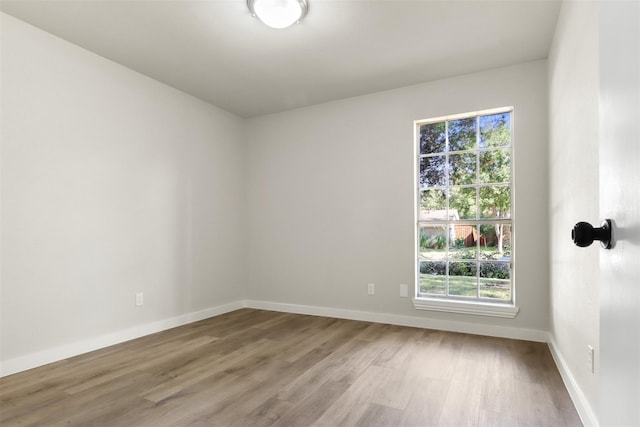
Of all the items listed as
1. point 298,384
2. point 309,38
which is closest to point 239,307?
point 298,384

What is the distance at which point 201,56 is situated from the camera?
3.25 metres

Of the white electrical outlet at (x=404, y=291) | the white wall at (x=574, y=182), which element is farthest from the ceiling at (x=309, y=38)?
the white electrical outlet at (x=404, y=291)

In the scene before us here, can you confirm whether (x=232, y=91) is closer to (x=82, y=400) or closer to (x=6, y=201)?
(x=6, y=201)

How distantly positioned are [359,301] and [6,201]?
333cm

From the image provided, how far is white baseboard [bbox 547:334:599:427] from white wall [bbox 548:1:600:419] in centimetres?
3

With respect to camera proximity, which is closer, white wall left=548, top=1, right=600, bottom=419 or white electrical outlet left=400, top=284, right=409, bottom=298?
white wall left=548, top=1, right=600, bottom=419

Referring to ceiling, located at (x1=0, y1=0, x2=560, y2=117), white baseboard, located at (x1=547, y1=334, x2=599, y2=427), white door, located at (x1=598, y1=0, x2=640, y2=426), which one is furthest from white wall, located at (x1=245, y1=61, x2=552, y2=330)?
white door, located at (x1=598, y1=0, x2=640, y2=426)

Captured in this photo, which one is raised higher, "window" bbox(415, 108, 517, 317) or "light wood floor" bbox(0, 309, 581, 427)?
"window" bbox(415, 108, 517, 317)

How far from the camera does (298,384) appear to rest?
2.39 m

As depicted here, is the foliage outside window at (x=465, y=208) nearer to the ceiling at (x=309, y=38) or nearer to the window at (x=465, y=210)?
the window at (x=465, y=210)

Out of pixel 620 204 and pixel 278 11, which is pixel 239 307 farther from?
pixel 620 204

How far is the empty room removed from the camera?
2188 millimetres

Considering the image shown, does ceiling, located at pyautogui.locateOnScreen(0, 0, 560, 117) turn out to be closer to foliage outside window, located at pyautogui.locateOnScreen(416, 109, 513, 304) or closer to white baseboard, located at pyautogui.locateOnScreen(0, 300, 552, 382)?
foliage outside window, located at pyautogui.locateOnScreen(416, 109, 513, 304)

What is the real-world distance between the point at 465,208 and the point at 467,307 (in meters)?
1.01
